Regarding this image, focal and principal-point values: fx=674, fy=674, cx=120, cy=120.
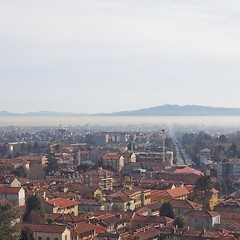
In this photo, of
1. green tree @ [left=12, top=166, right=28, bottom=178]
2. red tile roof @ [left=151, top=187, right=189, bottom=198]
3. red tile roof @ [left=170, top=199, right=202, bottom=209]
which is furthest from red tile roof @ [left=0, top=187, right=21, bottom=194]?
green tree @ [left=12, top=166, right=28, bottom=178]

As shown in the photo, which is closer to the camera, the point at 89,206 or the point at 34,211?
the point at 34,211

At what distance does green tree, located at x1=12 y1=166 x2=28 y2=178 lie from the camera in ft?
148

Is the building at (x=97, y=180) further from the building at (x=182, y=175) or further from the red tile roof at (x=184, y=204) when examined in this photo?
the red tile roof at (x=184, y=204)

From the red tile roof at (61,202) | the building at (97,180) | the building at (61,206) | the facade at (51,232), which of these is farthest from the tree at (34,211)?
the building at (97,180)

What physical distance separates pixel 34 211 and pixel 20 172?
2051 cm

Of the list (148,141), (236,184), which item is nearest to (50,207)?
(236,184)

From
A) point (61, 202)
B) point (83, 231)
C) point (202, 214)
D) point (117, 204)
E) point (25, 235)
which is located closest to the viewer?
point (25, 235)

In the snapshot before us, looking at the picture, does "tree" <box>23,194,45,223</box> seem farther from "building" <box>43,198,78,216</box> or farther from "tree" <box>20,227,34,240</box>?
"tree" <box>20,227,34,240</box>

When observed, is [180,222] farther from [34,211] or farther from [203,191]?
[203,191]

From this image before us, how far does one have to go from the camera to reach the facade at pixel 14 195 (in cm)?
3011

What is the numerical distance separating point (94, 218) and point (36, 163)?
3091 cm

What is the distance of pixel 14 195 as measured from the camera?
30.2m

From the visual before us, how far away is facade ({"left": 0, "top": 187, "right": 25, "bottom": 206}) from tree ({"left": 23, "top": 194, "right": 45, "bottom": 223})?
381 cm

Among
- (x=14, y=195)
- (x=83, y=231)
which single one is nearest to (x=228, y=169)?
(x=14, y=195)
